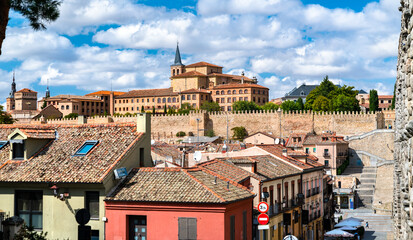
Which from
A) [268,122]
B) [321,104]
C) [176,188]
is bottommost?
[176,188]

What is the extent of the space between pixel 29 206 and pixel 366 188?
51807mm

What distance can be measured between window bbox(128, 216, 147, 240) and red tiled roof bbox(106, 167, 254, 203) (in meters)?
0.61

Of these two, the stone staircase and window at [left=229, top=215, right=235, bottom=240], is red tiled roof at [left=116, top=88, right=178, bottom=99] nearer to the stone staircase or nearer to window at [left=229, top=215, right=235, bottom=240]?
the stone staircase

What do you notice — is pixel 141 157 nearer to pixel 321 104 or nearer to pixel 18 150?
pixel 18 150


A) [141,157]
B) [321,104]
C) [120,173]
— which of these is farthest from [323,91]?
[120,173]

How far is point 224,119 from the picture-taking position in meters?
94.4

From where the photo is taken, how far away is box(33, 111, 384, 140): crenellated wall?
271 feet

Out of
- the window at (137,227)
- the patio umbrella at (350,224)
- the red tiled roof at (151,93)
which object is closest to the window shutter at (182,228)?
the window at (137,227)

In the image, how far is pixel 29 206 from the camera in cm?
1683

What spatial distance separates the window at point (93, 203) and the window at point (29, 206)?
1541 millimetres

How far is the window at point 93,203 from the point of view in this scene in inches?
631

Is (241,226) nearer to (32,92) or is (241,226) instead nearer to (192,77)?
(192,77)

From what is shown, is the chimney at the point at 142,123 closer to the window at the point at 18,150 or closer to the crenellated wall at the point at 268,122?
the window at the point at 18,150

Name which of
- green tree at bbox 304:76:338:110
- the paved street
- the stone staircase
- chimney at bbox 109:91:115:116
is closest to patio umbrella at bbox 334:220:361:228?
the paved street
